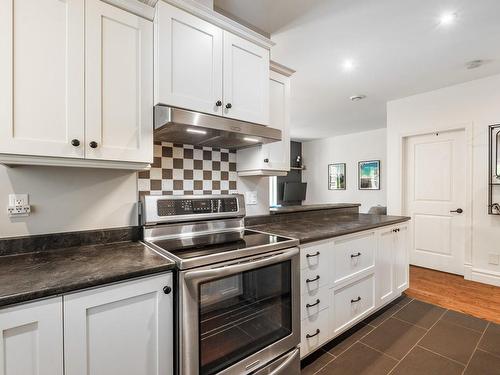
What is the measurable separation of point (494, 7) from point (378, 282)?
7.70 feet

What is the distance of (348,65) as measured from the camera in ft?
9.66

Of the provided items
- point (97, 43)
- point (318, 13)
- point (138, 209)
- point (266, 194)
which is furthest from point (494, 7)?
point (138, 209)

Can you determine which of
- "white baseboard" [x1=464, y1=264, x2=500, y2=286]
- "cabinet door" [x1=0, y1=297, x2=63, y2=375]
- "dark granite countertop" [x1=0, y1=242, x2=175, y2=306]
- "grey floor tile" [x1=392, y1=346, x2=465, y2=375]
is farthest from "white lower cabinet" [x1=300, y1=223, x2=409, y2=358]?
"white baseboard" [x1=464, y1=264, x2=500, y2=286]

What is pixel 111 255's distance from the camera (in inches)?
52.5

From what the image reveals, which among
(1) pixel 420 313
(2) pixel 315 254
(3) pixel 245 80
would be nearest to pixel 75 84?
(3) pixel 245 80

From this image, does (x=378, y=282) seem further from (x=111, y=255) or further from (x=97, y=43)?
(x=97, y=43)

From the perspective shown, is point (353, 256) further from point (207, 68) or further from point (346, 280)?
point (207, 68)

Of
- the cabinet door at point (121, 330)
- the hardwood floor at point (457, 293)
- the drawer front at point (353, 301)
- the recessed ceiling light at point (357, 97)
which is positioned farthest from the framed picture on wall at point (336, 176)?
the cabinet door at point (121, 330)

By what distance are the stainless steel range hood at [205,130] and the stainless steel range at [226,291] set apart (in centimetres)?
41

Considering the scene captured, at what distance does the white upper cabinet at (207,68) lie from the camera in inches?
57.7

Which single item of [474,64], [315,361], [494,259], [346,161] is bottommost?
[315,361]

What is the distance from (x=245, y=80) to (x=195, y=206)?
0.94 m

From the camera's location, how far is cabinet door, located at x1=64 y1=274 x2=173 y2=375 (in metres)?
0.99

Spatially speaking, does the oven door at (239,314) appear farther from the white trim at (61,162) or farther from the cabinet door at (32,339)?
the white trim at (61,162)
